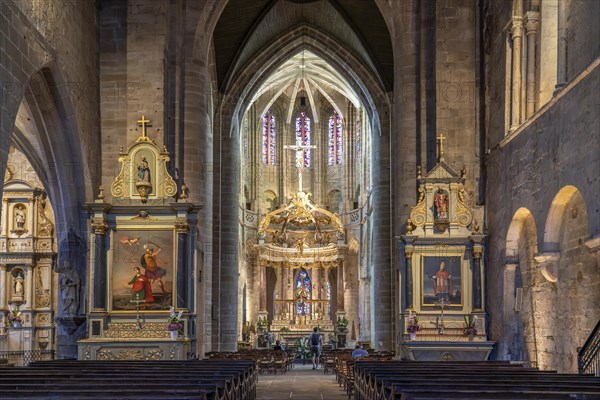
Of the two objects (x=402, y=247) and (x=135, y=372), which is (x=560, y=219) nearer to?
(x=402, y=247)

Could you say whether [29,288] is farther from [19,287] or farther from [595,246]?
[595,246]

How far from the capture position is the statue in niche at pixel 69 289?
2191 centimetres

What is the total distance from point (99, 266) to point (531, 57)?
10.8 metres

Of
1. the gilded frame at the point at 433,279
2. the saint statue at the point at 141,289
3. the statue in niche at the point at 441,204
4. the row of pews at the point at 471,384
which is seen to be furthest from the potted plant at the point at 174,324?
the statue in niche at the point at 441,204

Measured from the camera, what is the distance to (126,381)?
10539 mm

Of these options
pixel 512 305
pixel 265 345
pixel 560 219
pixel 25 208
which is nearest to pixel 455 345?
pixel 512 305

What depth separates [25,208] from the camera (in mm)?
25984

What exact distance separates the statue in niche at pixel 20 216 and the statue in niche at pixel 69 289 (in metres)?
4.36

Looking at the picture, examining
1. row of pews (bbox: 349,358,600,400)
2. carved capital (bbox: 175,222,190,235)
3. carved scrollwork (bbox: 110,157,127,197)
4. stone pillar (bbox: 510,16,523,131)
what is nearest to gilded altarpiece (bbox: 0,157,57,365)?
carved scrollwork (bbox: 110,157,127,197)

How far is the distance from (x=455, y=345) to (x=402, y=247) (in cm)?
263

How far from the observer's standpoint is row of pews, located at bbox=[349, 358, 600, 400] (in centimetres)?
896

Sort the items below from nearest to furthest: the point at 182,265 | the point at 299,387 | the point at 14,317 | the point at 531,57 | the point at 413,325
Answer: the point at 531,57, the point at 413,325, the point at 182,265, the point at 299,387, the point at 14,317

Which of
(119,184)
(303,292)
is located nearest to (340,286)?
(303,292)

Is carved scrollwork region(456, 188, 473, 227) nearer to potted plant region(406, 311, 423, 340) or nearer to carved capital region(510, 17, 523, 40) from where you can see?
potted plant region(406, 311, 423, 340)
